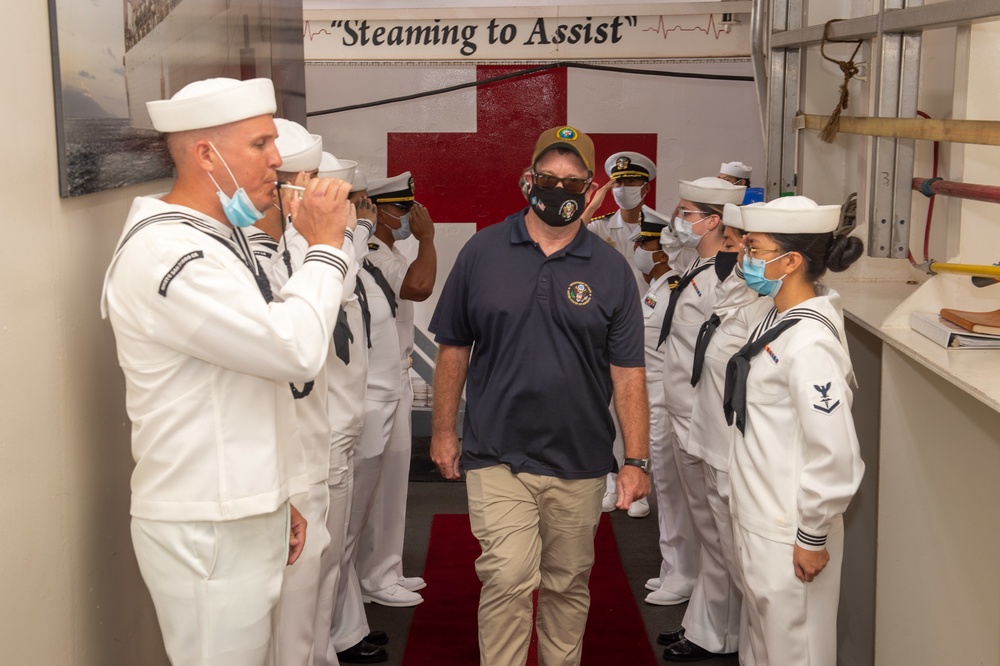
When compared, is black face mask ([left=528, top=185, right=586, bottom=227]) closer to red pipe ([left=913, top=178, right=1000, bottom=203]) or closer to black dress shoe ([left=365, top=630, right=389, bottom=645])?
red pipe ([left=913, top=178, right=1000, bottom=203])

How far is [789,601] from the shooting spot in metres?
2.09

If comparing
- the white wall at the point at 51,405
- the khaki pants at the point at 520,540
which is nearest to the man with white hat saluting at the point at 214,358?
the white wall at the point at 51,405

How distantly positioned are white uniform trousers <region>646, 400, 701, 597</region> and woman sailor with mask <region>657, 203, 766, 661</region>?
305mm

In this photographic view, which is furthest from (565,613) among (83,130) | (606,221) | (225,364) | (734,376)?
(606,221)

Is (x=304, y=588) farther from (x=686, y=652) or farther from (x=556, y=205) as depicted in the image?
(x=686, y=652)

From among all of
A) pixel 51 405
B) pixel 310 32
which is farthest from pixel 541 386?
pixel 310 32

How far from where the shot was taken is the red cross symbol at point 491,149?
4.58 m

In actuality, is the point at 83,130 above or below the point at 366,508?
above

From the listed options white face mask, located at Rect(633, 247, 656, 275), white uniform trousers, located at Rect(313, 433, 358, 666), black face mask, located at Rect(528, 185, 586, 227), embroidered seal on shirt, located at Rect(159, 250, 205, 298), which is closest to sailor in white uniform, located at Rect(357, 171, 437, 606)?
white uniform trousers, located at Rect(313, 433, 358, 666)

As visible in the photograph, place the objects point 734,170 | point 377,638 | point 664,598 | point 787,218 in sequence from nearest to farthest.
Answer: point 787,218 → point 377,638 → point 664,598 → point 734,170

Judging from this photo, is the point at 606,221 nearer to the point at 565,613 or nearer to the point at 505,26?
the point at 505,26

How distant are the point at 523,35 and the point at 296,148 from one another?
7.78 feet

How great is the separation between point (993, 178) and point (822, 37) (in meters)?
0.72

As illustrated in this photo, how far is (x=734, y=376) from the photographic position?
2201mm
